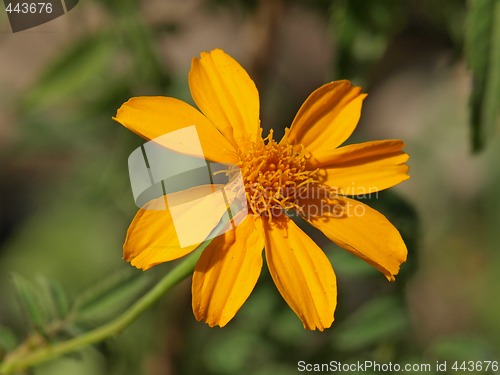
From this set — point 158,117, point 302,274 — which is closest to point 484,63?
point 302,274

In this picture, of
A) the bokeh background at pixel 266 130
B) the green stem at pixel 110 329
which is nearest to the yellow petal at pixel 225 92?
the green stem at pixel 110 329

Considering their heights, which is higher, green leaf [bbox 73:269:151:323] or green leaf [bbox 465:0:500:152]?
green leaf [bbox 465:0:500:152]

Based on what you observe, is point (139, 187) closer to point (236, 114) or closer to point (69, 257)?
point (236, 114)

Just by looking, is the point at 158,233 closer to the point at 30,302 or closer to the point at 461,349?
the point at 30,302

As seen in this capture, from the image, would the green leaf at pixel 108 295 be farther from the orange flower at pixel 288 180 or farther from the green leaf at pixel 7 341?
the orange flower at pixel 288 180

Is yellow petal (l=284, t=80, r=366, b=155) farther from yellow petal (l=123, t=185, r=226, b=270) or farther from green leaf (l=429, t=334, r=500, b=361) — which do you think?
green leaf (l=429, t=334, r=500, b=361)

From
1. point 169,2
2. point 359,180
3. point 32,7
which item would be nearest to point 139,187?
point 359,180

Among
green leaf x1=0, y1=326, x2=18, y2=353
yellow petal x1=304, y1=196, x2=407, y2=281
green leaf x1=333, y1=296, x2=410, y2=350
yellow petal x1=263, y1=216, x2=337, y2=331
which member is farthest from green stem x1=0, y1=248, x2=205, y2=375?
green leaf x1=333, y1=296, x2=410, y2=350
